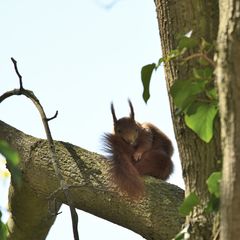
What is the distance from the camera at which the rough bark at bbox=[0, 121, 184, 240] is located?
2.78 m

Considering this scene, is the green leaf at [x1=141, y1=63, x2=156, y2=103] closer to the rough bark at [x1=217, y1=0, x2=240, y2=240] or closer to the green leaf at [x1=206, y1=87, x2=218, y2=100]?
the green leaf at [x1=206, y1=87, x2=218, y2=100]

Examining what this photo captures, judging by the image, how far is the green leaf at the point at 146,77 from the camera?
1895 mm

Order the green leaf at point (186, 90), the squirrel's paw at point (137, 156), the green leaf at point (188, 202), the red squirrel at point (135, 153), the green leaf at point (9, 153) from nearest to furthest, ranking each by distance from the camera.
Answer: the green leaf at point (9, 153) → the green leaf at point (186, 90) → the green leaf at point (188, 202) → the red squirrel at point (135, 153) → the squirrel's paw at point (137, 156)

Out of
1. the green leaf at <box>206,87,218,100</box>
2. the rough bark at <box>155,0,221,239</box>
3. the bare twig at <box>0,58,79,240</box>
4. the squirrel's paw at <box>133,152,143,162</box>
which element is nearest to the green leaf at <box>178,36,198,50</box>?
the green leaf at <box>206,87,218,100</box>

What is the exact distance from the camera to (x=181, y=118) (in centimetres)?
221

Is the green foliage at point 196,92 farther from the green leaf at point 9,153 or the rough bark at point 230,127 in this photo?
the green leaf at point 9,153

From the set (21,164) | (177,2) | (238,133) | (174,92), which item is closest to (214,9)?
(177,2)

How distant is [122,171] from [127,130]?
90 cm

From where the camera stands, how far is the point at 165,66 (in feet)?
7.55

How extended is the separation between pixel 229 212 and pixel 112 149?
1725mm

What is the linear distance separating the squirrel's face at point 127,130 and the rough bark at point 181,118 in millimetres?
1371

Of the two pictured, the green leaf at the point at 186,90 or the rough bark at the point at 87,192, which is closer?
the green leaf at the point at 186,90

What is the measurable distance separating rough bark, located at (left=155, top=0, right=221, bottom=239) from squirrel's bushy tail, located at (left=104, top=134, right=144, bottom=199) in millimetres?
669

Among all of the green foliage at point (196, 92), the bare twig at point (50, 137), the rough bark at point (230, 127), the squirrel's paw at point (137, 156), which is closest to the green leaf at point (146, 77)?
the green foliage at point (196, 92)
